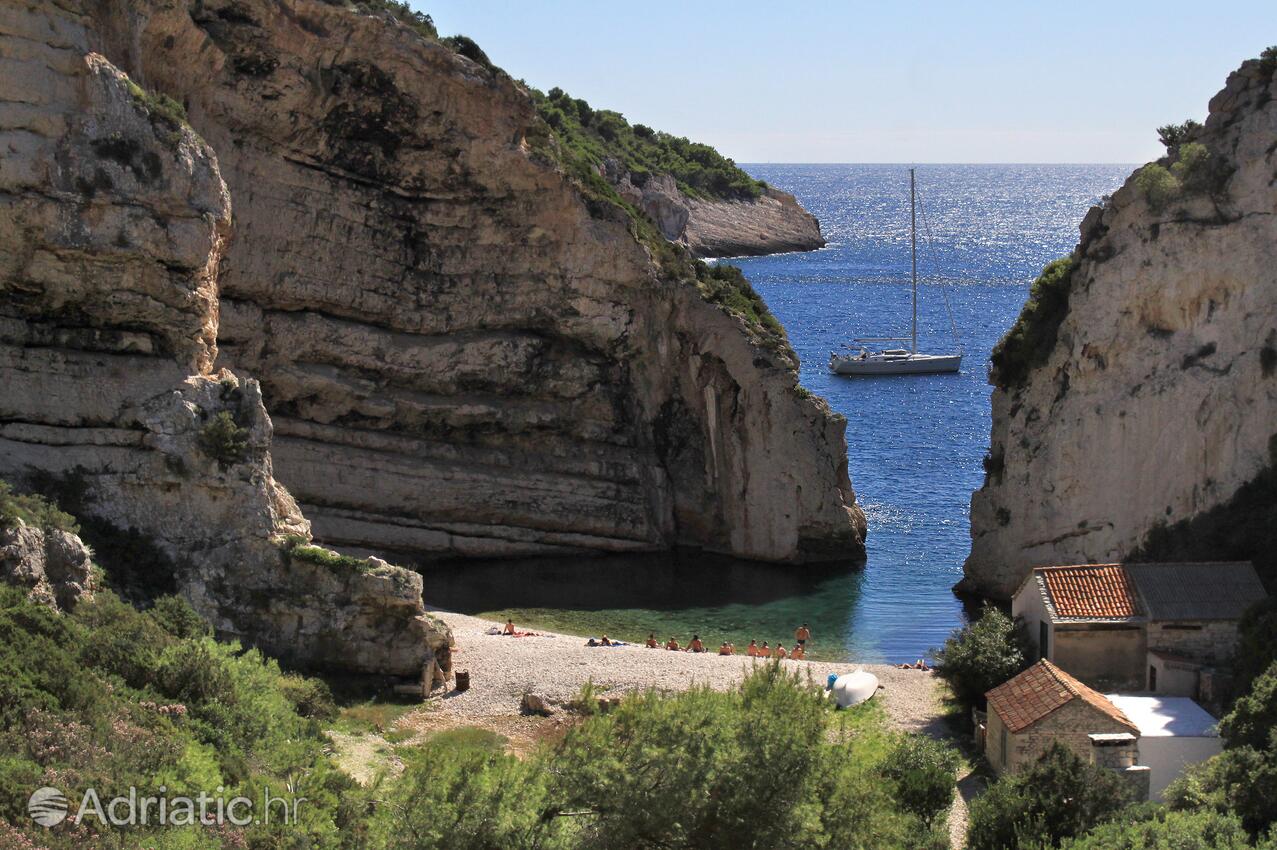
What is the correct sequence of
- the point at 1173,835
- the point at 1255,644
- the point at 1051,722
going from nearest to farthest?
the point at 1173,835 → the point at 1051,722 → the point at 1255,644

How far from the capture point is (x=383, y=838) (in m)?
16.6

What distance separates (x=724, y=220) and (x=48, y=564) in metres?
107

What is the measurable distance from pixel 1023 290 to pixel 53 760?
360 feet

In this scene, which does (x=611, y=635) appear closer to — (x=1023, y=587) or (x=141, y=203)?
(x=1023, y=587)

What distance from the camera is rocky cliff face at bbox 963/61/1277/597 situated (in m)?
32.7

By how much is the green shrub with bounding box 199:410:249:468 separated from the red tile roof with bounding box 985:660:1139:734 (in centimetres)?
1412

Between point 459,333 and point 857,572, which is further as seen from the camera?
point 857,572

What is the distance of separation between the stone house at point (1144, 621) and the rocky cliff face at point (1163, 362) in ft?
6.89

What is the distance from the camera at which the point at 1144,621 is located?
28312 millimetres

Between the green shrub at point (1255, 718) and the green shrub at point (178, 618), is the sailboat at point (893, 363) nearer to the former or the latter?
the green shrub at point (1255, 718)

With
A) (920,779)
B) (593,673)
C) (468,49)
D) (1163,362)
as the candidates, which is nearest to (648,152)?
(468,49)

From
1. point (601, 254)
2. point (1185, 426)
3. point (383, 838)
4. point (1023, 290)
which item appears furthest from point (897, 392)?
point (383, 838)

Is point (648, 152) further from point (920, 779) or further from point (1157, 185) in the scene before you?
point (920, 779)

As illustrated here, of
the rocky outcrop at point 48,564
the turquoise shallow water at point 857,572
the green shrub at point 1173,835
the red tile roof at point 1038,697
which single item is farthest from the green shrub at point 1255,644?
the rocky outcrop at point 48,564
